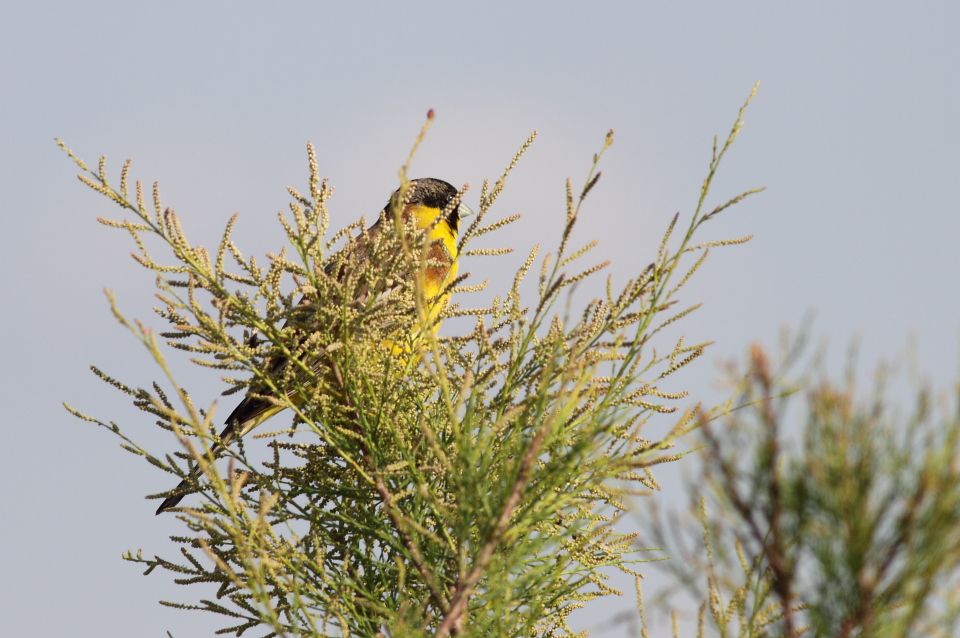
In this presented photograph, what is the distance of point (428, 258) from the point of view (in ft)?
16.4

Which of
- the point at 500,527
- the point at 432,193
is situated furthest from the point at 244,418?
the point at 500,527

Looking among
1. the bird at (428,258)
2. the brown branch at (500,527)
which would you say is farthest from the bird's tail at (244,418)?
the brown branch at (500,527)

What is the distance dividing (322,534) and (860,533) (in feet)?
7.82

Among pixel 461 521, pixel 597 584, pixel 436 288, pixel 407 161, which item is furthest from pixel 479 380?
pixel 436 288

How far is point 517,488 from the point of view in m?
2.49

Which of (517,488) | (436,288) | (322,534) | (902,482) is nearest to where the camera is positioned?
(902,482)

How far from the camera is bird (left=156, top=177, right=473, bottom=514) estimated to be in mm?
3588

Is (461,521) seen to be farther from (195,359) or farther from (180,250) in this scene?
(180,250)

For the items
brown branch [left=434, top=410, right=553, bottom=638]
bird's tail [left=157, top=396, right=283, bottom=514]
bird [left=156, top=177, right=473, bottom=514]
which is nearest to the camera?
brown branch [left=434, top=410, right=553, bottom=638]

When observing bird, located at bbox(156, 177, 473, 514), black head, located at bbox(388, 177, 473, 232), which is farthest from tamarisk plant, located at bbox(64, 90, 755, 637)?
black head, located at bbox(388, 177, 473, 232)

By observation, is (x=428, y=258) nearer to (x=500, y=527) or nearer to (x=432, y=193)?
(x=432, y=193)

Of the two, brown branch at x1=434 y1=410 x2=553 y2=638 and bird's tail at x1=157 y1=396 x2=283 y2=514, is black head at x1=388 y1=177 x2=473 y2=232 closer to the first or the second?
bird's tail at x1=157 y1=396 x2=283 y2=514

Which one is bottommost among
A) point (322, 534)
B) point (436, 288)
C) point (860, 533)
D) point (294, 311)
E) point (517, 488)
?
point (860, 533)

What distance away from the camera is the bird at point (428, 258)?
11.8ft
